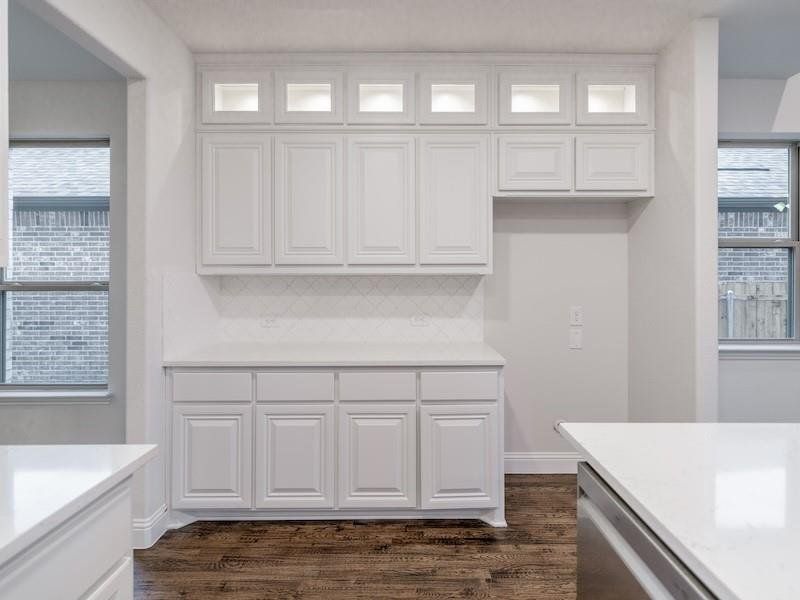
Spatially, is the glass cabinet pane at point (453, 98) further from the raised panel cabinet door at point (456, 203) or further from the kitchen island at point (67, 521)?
the kitchen island at point (67, 521)

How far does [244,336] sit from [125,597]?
97.2 inches

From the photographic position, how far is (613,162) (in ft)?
11.0

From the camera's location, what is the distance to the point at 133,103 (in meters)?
2.73

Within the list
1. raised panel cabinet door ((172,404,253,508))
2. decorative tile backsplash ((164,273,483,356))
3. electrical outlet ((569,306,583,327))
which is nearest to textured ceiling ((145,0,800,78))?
decorative tile backsplash ((164,273,483,356))

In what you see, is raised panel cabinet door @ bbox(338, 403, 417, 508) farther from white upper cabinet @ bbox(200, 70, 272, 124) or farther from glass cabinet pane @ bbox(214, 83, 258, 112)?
glass cabinet pane @ bbox(214, 83, 258, 112)

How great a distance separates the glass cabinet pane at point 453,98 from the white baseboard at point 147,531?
268 centimetres

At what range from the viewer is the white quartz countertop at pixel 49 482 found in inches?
35.9

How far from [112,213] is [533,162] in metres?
2.63

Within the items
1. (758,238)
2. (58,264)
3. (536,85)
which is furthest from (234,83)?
(758,238)

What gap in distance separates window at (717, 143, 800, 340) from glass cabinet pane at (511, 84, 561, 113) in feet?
4.74

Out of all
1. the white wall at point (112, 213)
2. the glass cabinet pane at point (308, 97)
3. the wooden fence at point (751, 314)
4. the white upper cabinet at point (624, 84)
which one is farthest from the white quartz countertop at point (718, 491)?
the white wall at point (112, 213)

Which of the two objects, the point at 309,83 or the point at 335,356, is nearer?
the point at 335,356

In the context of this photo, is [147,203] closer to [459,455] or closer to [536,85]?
[459,455]

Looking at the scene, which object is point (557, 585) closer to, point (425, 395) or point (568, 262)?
point (425, 395)
